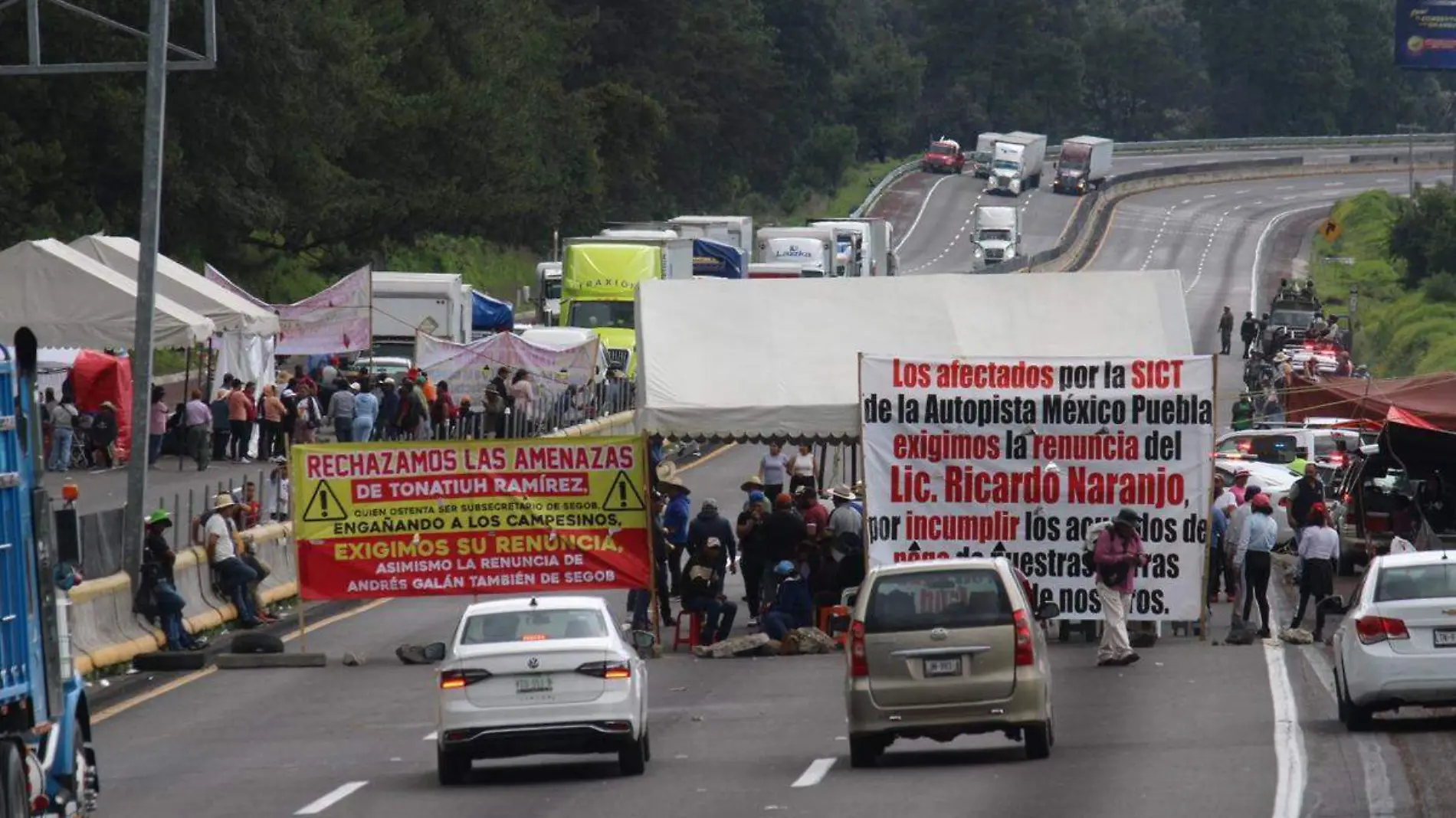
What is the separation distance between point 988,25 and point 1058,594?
520 ft

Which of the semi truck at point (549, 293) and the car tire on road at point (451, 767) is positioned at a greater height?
the semi truck at point (549, 293)

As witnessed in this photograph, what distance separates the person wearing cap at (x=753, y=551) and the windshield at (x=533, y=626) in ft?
32.1

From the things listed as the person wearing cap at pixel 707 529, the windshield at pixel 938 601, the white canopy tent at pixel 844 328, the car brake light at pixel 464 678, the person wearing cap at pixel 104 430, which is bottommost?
the car brake light at pixel 464 678

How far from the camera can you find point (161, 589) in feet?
88.2

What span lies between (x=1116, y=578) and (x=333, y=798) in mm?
9858

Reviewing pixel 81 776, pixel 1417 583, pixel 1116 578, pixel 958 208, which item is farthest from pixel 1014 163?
pixel 81 776

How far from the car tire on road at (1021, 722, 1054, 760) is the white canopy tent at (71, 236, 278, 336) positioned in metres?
26.1

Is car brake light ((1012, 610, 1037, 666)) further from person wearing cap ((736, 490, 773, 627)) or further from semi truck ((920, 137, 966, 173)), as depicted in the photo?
semi truck ((920, 137, 966, 173))

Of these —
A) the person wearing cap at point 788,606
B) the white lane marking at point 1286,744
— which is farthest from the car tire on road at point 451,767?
Answer: the person wearing cap at point 788,606

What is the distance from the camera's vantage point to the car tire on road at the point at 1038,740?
18438 mm

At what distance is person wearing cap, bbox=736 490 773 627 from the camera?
28656 mm

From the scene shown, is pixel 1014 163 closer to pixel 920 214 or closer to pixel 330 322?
pixel 920 214

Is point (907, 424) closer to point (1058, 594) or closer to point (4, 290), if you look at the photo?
point (1058, 594)

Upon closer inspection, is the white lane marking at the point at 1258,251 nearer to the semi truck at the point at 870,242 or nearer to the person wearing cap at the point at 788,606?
the semi truck at the point at 870,242
